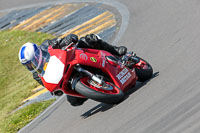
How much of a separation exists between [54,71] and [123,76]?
4.41 ft

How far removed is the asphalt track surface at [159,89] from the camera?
571cm

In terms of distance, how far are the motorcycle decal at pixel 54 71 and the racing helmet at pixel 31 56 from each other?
197 millimetres

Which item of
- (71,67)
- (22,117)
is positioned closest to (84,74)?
(71,67)

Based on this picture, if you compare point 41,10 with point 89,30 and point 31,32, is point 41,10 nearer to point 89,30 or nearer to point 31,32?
point 31,32

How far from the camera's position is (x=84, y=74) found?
7.04m

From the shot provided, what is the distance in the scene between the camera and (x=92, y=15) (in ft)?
44.3

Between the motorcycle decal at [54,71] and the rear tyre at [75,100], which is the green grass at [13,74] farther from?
the motorcycle decal at [54,71]

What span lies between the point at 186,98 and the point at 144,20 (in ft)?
19.2

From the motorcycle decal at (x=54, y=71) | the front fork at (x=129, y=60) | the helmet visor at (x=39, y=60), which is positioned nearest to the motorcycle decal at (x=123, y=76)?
the front fork at (x=129, y=60)

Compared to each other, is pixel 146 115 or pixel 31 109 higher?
pixel 146 115

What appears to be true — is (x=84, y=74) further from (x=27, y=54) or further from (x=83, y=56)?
(x=27, y=54)

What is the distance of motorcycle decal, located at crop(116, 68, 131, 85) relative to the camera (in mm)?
7416

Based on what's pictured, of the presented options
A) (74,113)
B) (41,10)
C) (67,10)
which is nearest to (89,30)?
(67,10)

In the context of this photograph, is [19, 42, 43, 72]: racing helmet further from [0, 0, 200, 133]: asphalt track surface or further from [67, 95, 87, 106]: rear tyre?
[0, 0, 200, 133]: asphalt track surface
